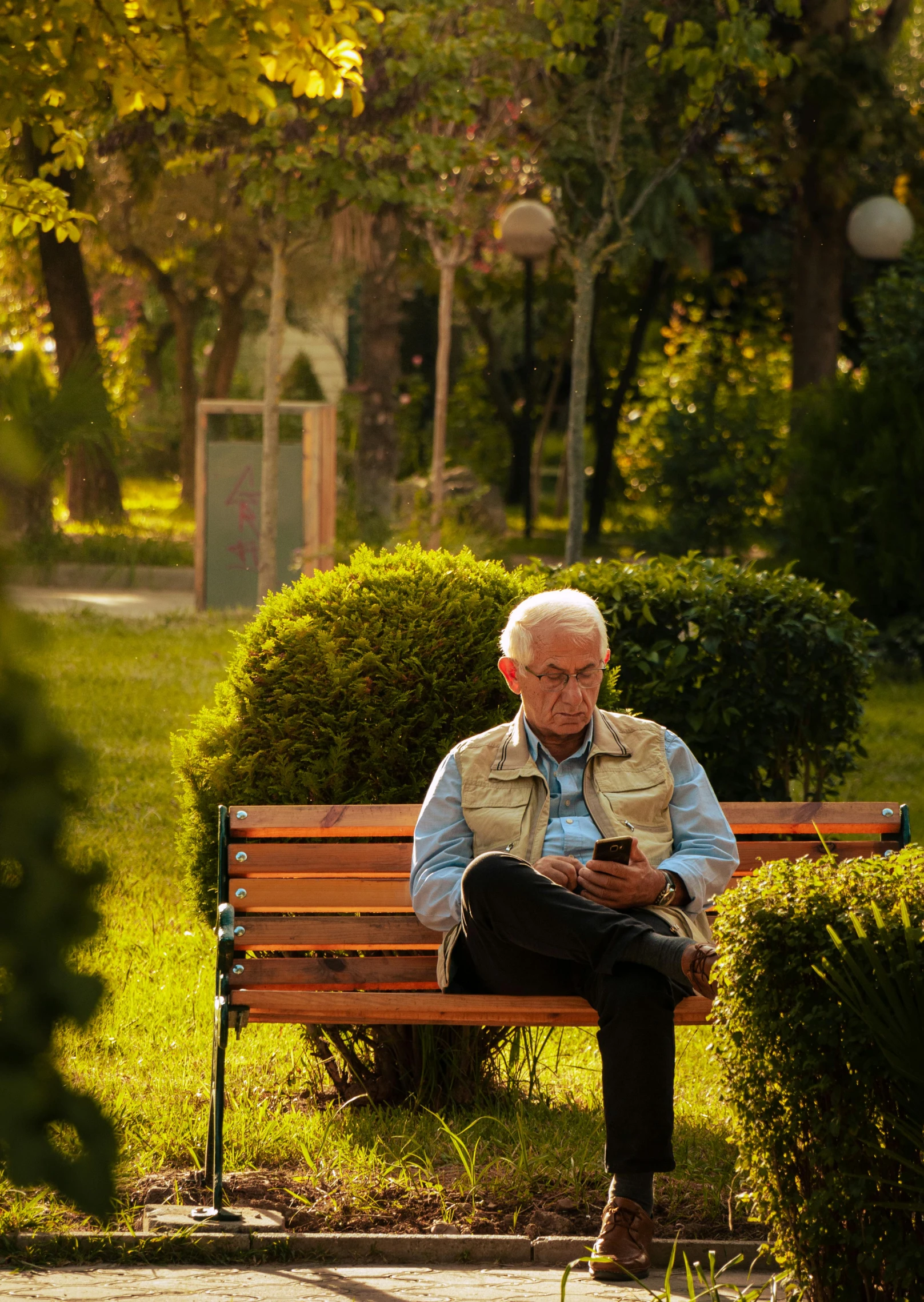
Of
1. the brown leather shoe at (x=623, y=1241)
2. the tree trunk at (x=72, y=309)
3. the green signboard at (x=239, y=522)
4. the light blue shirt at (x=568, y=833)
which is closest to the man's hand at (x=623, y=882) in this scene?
the light blue shirt at (x=568, y=833)

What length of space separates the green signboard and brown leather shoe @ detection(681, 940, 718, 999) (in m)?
12.5

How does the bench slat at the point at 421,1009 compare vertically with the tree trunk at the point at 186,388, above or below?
below

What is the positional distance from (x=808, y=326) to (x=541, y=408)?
9841 mm

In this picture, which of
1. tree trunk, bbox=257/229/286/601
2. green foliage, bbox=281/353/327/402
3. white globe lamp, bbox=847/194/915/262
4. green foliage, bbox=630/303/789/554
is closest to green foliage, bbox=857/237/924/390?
green foliage, bbox=630/303/789/554

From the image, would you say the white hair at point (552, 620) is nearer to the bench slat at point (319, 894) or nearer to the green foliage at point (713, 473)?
the bench slat at point (319, 894)

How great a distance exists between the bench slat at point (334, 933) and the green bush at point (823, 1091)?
1369mm

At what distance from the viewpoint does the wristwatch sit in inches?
150

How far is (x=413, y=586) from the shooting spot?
4730 millimetres

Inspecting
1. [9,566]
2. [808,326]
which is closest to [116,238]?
[808,326]

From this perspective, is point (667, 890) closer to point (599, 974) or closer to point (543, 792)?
point (599, 974)

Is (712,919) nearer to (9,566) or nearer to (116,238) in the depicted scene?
(9,566)

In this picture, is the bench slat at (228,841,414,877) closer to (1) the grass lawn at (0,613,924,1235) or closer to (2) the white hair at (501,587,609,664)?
(1) the grass lawn at (0,613,924,1235)

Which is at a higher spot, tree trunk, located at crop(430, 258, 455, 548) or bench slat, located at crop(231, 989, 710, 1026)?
tree trunk, located at crop(430, 258, 455, 548)

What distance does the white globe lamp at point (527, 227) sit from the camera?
1802cm
